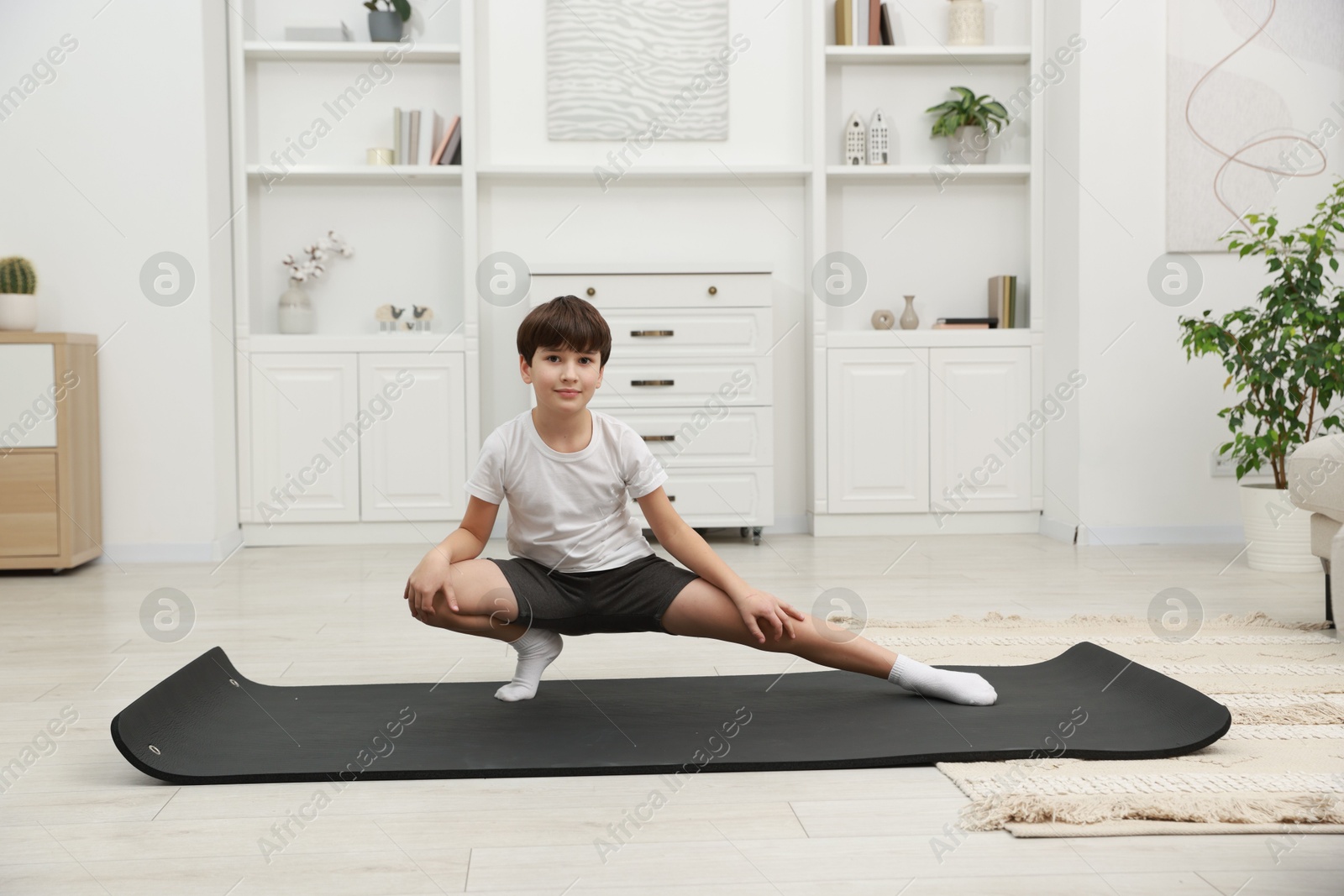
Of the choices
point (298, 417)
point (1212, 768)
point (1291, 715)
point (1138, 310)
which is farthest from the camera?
point (298, 417)

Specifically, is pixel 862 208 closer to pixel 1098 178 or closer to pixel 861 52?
pixel 861 52

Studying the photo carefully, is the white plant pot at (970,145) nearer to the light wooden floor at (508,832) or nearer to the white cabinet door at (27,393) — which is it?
the light wooden floor at (508,832)

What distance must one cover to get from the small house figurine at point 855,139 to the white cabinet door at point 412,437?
1668 mm

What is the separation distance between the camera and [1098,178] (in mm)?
3898

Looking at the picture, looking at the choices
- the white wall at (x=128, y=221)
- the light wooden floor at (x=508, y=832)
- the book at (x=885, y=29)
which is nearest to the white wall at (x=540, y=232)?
the white wall at (x=128, y=221)

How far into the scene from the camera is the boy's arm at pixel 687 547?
1.77 metres

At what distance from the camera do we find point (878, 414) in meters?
4.16

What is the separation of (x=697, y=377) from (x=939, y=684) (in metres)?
2.19

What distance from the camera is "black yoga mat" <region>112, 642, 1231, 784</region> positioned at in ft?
5.27

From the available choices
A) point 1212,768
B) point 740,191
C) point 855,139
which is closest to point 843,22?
point 855,139

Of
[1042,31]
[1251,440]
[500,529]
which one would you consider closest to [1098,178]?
[1042,31]

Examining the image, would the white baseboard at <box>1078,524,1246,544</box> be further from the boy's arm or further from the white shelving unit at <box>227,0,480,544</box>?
the boy's arm

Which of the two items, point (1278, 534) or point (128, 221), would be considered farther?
point (128, 221)

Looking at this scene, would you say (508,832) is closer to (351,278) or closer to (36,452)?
(36,452)
